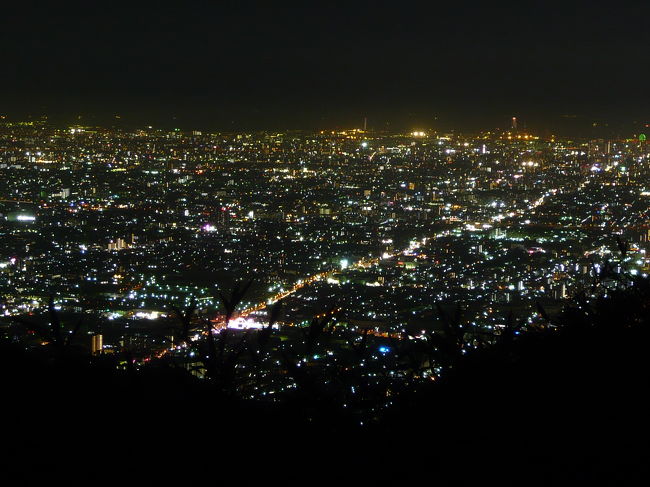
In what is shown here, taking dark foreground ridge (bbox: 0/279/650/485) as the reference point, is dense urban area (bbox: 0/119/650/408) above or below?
above

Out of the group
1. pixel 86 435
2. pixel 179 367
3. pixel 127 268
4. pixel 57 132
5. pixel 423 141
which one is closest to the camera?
pixel 86 435

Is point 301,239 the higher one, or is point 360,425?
point 301,239

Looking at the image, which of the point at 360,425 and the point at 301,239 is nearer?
the point at 360,425

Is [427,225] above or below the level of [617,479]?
above

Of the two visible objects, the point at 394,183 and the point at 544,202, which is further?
the point at 394,183

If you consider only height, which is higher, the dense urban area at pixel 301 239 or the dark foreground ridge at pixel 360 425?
the dense urban area at pixel 301 239

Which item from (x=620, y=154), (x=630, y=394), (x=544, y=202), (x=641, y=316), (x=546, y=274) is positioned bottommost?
(x=630, y=394)

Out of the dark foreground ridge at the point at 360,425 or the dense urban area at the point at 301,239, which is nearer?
the dark foreground ridge at the point at 360,425

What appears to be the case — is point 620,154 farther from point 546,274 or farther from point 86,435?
point 86,435

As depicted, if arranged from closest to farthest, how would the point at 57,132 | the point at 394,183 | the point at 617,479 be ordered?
the point at 617,479
the point at 394,183
the point at 57,132

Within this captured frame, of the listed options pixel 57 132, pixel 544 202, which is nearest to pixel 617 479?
pixel 544 202

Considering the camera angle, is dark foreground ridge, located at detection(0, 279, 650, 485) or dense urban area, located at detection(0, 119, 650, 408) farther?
dense urban area, located at detection(0, 119, 650, 408)
